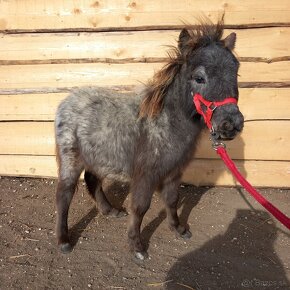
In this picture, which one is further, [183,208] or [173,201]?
[183,208]

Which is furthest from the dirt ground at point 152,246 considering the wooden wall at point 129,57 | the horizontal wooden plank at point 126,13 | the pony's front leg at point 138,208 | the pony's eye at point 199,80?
the horizontal wooden plank at point 126,13

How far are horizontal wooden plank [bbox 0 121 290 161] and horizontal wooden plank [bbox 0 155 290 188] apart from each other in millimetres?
103

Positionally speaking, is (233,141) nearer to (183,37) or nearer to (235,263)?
(235,263)

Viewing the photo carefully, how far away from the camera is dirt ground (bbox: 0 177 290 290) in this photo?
10.9 ft

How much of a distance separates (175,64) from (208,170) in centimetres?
211

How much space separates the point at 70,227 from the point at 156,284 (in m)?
1.39

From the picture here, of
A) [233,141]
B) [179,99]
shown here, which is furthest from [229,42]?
[233,141]

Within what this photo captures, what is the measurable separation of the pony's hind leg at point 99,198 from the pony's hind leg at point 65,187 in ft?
1.70

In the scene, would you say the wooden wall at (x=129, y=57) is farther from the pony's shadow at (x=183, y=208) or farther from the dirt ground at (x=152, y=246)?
the dirt ground at (x=152, y=246)

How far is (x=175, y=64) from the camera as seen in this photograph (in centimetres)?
327

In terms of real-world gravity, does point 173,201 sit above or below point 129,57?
below

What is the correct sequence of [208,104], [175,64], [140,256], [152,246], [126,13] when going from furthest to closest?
[126,13] → [152,246] → [140,256] → [175,64] → [208,104]

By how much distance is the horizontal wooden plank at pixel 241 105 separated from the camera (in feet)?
14.6

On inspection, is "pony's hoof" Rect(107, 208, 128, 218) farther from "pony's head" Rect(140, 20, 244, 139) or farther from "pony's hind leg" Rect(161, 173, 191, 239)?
"pony's head" Rect(140, 20, 244, 139)
